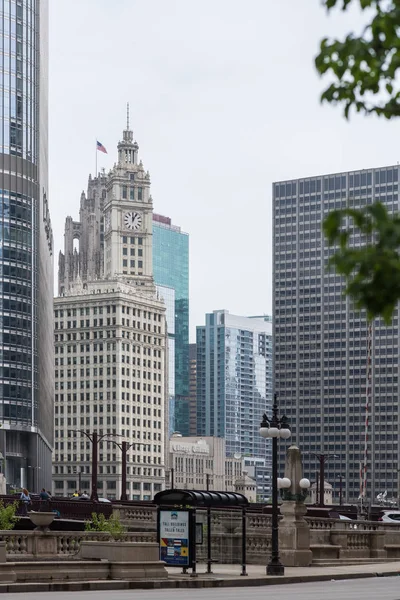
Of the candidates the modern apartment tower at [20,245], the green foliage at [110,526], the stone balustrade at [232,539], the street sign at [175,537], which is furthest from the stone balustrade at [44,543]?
the modern apartment tower at [20,245]

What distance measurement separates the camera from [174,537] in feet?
134

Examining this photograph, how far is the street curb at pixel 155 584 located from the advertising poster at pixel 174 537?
39.5 inches

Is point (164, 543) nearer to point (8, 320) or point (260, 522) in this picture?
point (260, 522)

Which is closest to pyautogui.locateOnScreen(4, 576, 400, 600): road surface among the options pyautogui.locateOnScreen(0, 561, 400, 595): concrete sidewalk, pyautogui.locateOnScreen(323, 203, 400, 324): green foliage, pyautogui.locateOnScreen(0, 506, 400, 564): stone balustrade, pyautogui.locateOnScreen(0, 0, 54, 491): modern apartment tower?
pyautogui.locateOnScreen(0, 561, 400, 595): concrete sidewalk

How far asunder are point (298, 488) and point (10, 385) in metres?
110

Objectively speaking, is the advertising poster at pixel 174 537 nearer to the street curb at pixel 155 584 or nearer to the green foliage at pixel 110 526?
the street curb at pixel 155 584

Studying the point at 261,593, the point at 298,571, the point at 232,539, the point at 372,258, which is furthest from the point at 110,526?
the point at 372,258

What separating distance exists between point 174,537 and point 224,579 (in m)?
2.03

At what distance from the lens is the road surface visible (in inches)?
1272

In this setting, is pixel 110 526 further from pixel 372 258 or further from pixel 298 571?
pixel 372 258

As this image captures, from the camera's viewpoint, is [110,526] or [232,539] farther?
[232,539]

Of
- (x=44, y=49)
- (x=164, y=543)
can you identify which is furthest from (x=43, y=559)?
(x=44, y=49)

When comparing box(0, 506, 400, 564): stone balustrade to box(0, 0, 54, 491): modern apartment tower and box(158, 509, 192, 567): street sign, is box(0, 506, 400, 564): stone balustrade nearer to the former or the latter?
box(158, 509, 192, 567): street sign

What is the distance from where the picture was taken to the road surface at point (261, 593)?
106ft
